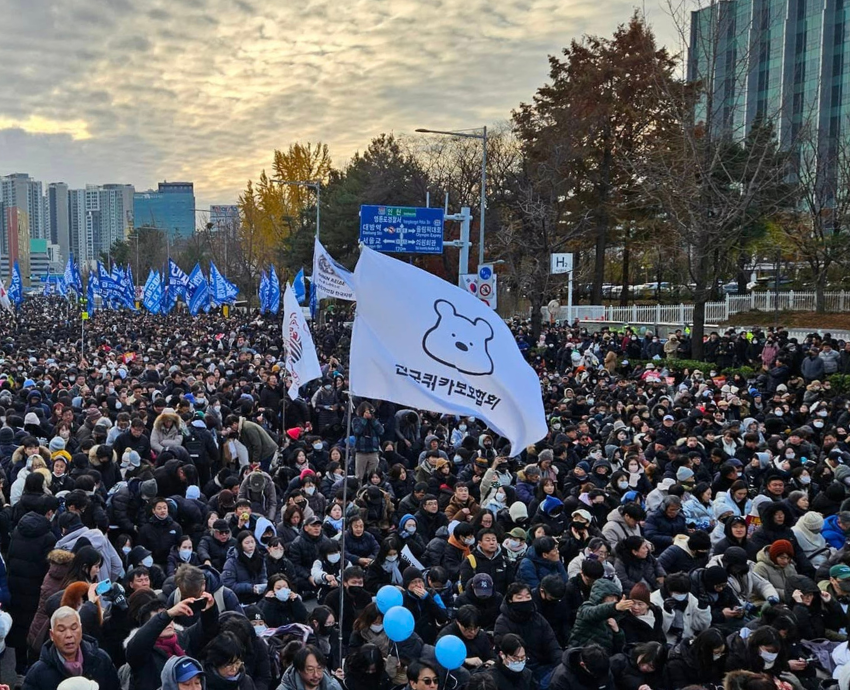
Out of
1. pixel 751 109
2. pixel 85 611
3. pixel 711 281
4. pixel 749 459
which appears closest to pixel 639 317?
pixel 711 281

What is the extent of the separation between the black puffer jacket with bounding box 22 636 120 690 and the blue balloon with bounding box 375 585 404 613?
1.79 m

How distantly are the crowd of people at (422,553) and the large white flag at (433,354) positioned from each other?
0.32 metres

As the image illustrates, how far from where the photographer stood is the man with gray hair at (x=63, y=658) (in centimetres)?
474

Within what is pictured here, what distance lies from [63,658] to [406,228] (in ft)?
68.6

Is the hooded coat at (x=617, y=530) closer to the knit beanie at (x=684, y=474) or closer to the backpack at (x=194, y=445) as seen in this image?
the knit beanie at (x=684, y=474)

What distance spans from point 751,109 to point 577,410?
74.0 meters

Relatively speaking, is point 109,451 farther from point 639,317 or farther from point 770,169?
point 639,317

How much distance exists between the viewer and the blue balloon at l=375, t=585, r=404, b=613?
19.0ft

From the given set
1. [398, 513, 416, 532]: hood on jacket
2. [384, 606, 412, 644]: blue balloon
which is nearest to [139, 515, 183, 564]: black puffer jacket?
[398, 513, 416, 532]: hood on jacket

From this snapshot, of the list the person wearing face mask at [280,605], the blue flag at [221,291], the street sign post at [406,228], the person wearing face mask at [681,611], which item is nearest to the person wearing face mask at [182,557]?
the person wearing face mask at [280,605]

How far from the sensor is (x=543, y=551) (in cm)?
690

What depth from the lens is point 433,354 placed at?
5848mm

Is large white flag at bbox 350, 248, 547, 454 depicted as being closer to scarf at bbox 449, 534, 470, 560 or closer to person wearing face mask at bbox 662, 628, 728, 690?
person wearing face mask at bbox 662, 628, 728, 690

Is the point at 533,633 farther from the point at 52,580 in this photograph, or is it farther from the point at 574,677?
the point at 52,580
